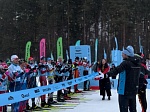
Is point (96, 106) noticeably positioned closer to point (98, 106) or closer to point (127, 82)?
point (98, 106)

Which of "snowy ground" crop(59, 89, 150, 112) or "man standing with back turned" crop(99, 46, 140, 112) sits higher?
"man standing with back turned" crop(99, 46, 140, 112)

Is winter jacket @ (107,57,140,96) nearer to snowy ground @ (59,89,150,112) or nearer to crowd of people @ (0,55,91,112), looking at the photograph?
crowd of people @ (0,55,91,112)

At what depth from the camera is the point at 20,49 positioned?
127ft

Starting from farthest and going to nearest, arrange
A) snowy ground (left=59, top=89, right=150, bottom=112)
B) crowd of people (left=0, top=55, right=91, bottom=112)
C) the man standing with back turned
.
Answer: snowy ground (left=59, top=89, right=150, bottom=112) < crowd of people (left=0, top=55, right=91, bottom=112) < the man standing with back turned

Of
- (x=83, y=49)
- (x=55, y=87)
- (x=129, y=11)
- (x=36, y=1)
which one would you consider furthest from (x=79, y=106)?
(x=36, y=1)

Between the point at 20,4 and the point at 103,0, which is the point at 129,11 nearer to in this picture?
the point at 103,0

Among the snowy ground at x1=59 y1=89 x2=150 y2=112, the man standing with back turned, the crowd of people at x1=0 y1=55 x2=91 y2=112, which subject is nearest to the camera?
the man standing with back turned

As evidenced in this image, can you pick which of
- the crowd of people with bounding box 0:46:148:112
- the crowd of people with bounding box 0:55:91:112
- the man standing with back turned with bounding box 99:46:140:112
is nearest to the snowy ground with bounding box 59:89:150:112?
the crowd of people with bounding box 0:46:148:112

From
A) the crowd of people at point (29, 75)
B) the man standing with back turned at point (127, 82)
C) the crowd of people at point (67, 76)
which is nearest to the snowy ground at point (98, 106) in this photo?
the crowd of people at point (67, 76)

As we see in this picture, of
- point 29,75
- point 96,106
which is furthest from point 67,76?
point 29,75

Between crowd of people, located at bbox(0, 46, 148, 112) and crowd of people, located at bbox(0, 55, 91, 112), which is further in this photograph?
crowd of people, located at bbox(0, 55, 91, 112)

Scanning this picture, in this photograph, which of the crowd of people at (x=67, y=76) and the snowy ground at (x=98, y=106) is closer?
the crowd of people at (x=67, y=76)

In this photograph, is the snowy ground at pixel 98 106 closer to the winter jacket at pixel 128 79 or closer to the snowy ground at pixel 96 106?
the snowy ground at pixel 96 106

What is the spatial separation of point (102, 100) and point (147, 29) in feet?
99.2
